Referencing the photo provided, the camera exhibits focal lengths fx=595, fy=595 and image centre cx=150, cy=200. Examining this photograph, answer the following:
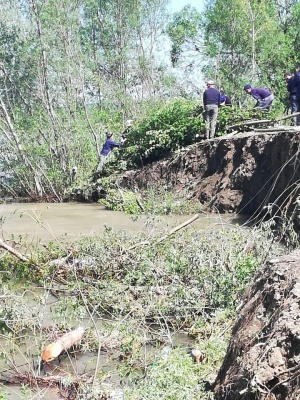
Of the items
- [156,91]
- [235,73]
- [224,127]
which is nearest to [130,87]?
[156,91]

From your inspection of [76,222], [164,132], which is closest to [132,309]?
[76,222]

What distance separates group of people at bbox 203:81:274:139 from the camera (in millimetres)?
16891

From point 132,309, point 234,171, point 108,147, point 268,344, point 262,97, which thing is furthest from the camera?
point 108,147

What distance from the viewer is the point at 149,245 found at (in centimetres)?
891

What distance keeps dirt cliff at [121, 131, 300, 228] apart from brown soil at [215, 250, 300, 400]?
8456mm

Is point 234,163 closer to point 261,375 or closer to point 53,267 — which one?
point 53,267

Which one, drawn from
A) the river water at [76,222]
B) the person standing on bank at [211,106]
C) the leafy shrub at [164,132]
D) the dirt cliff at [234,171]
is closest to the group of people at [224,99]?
the person standing on bank at [211,106]

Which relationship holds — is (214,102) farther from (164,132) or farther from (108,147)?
(108,147)

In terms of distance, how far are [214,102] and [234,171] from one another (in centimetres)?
210

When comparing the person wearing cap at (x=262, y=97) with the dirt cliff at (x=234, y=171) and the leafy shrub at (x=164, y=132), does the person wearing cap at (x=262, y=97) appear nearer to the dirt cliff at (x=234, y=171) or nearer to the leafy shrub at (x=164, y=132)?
the dirt cliff at (x=234, y=171)

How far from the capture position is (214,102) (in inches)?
672

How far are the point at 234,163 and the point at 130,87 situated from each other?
19.6m

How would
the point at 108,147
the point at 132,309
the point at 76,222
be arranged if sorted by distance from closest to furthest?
the point at 132,309, the point at 76,222, the point at 108,147

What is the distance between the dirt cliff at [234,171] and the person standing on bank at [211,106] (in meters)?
0.40
